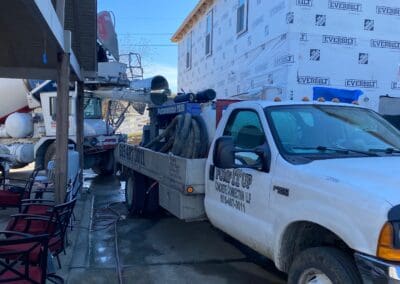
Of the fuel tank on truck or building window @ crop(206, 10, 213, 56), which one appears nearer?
the fuel tank on truck

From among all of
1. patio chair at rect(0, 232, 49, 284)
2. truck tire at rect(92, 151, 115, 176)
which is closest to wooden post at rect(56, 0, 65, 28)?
patio chair at rect(0, 232, 49, 284)

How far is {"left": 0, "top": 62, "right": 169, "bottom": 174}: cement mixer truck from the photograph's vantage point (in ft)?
41.8

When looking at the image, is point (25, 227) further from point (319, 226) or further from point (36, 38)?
point (319, 226)

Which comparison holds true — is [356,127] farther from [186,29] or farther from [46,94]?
[186,29]

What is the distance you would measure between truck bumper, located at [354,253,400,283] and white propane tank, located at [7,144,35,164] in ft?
40.4

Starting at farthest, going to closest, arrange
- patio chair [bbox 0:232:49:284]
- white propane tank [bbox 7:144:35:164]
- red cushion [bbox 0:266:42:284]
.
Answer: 1. white propane tank [bbox 7:144:35:164]
2. red cushion [bbox 0:266:42:284]
3. patio chair [bbox 0:232:49:284]

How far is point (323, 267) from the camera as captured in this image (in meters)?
3.33

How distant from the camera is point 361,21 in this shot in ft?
35.5

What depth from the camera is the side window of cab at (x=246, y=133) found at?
4.46 meters

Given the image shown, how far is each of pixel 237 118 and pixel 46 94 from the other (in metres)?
8.86

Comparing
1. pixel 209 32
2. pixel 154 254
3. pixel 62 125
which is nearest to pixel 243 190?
pixel 154 254

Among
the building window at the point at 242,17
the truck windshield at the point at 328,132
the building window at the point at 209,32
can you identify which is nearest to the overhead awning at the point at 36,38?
the truck windshield at the point at 328,132

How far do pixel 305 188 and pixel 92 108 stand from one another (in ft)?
35.6

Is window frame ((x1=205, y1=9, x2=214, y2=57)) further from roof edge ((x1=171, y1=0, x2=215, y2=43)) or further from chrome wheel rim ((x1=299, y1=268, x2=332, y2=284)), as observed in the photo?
chrome wheel rim ((x1=299, y1=268, x2=332, y2=284))
